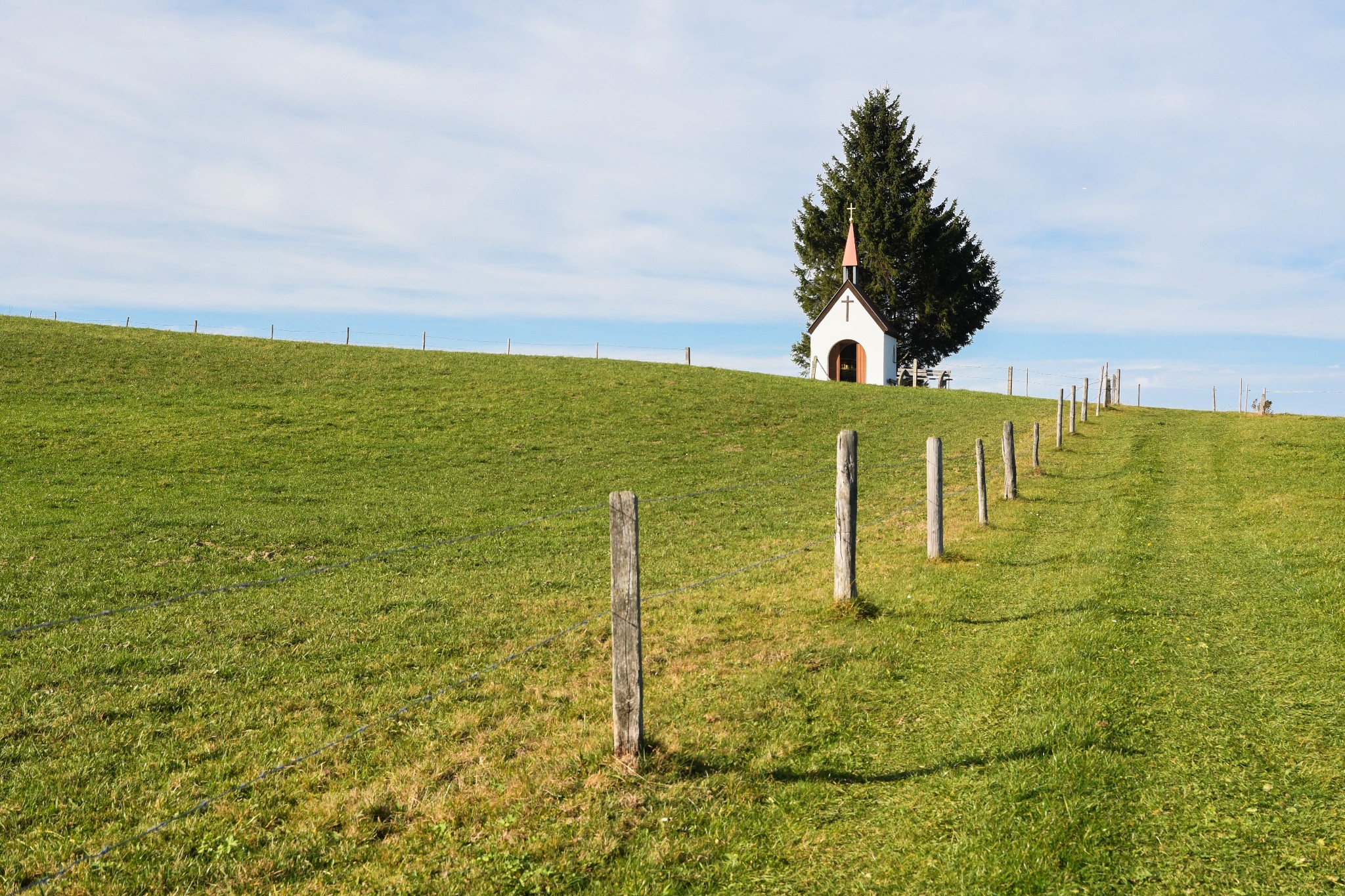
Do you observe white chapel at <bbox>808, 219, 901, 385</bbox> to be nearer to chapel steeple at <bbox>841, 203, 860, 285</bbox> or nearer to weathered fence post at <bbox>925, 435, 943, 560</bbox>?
chapel steeple at <bbox>841, 203, 860, 285</bbox>

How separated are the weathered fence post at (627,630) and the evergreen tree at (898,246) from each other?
5725 cm

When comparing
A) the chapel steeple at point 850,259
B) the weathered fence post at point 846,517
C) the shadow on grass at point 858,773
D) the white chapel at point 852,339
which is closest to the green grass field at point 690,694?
the shadow on grass at point 858,773

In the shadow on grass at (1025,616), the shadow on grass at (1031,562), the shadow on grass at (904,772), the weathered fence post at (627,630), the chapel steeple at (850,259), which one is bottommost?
the shadow on grass at (904,772)

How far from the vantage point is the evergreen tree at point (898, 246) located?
60.2m

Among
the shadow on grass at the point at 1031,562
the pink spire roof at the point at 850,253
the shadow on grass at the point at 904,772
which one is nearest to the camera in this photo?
the shadow on grass at the point at 904,772

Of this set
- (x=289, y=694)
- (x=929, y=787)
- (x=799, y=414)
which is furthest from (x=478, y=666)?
(x=799, y=414)

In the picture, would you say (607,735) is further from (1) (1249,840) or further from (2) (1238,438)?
Result: (2) (1238,438)

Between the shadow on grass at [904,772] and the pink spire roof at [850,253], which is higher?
the pink spire roof at [850,253]

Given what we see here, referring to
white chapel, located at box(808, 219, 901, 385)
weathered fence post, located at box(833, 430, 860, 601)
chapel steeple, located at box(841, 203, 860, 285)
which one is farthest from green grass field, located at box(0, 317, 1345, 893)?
chapel steeple, located at box(841, 203, 860, 285)

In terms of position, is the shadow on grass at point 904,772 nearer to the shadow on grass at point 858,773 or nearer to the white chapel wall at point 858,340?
the shadow on grass at point 858,773

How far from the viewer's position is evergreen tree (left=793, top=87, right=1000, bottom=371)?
197 feet

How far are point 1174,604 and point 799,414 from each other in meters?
27.5

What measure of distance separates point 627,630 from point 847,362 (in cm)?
5555

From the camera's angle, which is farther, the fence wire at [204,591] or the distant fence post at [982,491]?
the distant fence post at [982,491]
